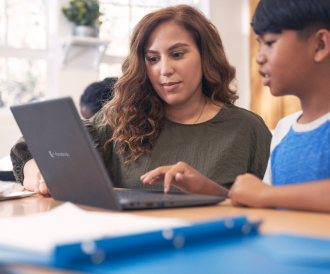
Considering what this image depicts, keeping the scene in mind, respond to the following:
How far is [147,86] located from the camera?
1555 mm

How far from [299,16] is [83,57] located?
3.00 meters

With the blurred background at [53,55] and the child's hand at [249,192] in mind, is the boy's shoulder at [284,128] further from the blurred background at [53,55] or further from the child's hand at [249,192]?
the blurred background at [53,55]

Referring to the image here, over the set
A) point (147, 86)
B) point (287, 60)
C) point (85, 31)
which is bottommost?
point (147, 86)

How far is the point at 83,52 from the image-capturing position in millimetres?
3670

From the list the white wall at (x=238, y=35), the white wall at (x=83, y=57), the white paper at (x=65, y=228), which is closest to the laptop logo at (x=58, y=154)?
the white paper at (x=65, y=228)

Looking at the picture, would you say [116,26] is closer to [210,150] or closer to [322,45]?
[210,150]

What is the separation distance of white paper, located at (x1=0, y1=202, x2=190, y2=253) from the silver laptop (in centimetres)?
15

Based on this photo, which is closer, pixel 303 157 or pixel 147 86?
pixel 303 157

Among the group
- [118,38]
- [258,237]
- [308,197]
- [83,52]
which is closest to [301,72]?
[308,197]

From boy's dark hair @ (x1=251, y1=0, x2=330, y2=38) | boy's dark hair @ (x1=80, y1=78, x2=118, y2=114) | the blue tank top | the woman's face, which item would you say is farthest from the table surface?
boy's dark hair @ (x1=80, y1=78, x2=118, y2=114)

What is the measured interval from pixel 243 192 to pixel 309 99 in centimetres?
33

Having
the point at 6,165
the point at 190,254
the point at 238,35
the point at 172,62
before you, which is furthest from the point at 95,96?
the point at 238,35

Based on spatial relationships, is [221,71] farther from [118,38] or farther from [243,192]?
[118,38]

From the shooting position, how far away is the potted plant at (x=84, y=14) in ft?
11.5
